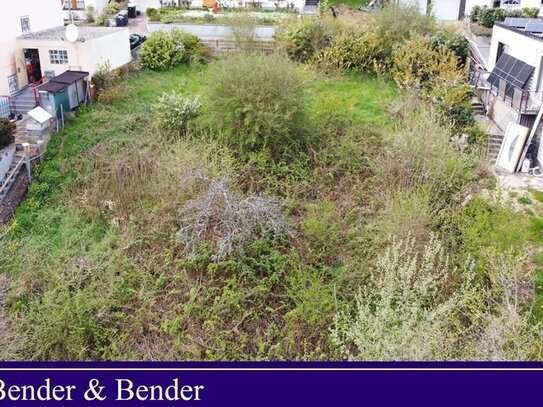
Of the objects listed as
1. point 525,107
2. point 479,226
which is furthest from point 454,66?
point 479,226

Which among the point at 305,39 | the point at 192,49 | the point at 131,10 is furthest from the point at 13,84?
the point at 131,10

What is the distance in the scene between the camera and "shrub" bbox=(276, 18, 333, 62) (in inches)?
1212

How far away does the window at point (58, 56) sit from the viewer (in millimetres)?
27031

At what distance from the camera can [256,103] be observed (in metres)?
22.4

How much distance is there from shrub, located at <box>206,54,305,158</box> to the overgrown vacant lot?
0.07 m

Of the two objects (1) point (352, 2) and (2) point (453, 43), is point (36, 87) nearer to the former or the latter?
(2) point (453, 43)

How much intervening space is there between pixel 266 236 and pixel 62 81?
13.2 metres

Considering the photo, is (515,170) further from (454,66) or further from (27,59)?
(27,59)

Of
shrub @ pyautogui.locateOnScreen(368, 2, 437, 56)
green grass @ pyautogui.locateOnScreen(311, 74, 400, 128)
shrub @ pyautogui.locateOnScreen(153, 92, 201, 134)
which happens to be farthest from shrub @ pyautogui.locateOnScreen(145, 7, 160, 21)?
shrub @ pyautogui.locateOnScreen(368, 2, 437, 56)

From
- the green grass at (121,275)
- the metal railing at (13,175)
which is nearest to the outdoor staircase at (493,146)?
the green grass at (121,275)

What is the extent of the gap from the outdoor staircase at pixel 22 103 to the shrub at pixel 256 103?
8934 millimetres

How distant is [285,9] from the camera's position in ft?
130

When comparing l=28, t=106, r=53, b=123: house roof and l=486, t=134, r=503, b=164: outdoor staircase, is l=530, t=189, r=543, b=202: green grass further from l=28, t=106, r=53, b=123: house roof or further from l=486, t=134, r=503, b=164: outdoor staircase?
l=28, t=106, r=53, b=123: house roof

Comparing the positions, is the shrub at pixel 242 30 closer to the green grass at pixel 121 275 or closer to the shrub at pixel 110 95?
the shrub at pixel 110 95
